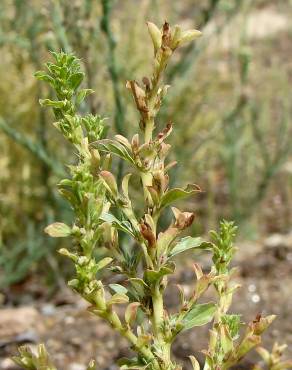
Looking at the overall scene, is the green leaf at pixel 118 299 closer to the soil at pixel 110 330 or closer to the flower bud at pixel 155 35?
the flower bud at pixel 155 35

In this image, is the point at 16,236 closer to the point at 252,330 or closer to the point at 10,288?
the point at 10,288

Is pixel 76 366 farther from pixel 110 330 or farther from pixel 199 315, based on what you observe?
pixel 199 315

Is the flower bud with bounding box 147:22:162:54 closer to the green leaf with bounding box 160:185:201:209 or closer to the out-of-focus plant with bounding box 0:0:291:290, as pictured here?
the green leaf with bounding box 160:185:201:209

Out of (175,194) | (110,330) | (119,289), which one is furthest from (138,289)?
(110,330)

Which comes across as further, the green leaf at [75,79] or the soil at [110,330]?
the soil at [110,330]

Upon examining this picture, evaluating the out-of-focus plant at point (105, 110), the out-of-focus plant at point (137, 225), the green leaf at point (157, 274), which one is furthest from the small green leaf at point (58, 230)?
the out-of-focus plant at point (105, 110)

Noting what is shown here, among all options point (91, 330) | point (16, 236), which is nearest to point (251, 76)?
point (16, 236)
